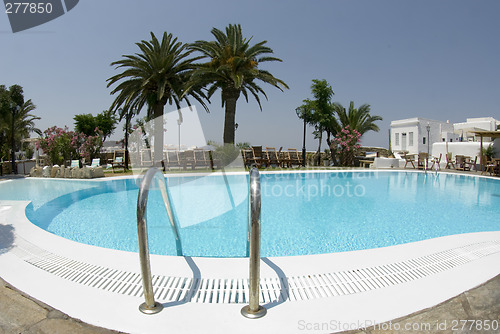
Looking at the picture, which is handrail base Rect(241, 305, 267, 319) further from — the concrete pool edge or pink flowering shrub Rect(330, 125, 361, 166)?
pink flowering shrub Rect(330, 125, 361, 166)

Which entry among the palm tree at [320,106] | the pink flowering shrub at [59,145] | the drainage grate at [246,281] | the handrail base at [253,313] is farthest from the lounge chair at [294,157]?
→ the handrail base at [253,313]

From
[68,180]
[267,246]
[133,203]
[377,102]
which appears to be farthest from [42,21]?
[377,102]

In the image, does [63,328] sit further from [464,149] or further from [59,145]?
[464,149]

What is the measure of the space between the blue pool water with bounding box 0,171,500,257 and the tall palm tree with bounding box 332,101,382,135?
14.3 meters

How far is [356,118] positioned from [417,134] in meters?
11.8

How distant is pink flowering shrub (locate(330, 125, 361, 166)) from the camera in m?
21.3

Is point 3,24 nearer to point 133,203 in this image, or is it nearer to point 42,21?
point 42,21

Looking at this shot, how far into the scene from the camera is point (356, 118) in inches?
1030

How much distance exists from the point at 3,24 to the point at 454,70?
35.5 metres

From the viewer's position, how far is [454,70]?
29.9 meters

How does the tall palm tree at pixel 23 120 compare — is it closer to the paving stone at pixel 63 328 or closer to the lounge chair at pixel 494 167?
the paving stone at pixel 63 328

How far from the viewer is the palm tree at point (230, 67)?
17.6m

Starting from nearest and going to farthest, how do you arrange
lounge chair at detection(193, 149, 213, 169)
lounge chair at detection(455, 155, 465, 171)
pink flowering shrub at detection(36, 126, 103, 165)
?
pink flowering shrub at detection(36, 126, 103, 165) → lounge chair at detection(193, 149, 213, 169) → lounge chair at detection(455, 155, 465, 171)

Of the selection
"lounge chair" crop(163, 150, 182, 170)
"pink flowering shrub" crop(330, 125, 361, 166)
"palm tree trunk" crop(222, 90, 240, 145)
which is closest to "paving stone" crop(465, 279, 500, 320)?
"lounge chair" crop(163, 150, 182, 170)
